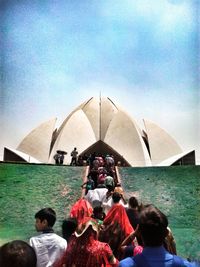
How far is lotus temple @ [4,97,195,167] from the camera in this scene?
19.0 meters

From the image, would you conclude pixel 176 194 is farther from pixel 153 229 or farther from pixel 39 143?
pixel 39 143

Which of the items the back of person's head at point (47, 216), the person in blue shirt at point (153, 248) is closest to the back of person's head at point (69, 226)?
the back of person's head at point (47, 216)

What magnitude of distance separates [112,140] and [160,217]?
17799 mm

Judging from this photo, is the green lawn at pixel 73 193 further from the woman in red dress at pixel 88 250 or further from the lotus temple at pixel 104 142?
the lotus temple at pixel 104 142

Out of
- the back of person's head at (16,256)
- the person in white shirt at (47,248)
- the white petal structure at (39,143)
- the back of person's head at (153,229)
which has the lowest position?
the person in white shirt at (47,248)

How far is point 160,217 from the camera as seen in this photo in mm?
1502

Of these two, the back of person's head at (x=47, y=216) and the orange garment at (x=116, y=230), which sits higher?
the back of person's head at (x=47, y=216)

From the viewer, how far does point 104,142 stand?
19203 mm

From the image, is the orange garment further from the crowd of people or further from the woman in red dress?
the woman in red dress

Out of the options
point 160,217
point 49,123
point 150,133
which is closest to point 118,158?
point 150,133

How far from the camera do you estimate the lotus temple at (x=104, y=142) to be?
18953mm

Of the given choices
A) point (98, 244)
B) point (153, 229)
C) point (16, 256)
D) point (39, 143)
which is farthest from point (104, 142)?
point (16, 256)

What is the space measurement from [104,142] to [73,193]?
436 inches

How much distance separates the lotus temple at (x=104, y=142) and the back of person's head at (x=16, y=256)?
17.3m
